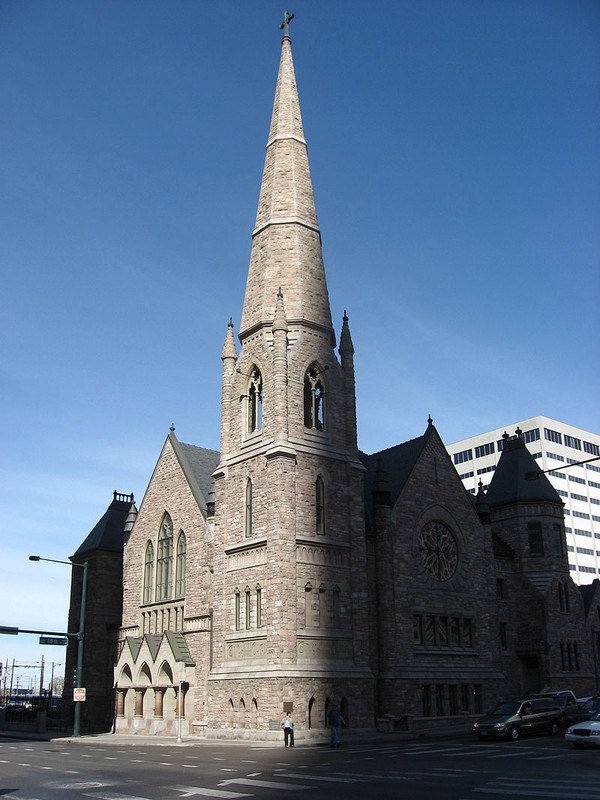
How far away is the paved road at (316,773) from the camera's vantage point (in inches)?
618

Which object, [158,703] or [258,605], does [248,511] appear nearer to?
[258,605]

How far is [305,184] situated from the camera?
4653 centimetres

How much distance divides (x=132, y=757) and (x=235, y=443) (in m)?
18.2

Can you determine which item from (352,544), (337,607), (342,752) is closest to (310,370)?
(352,544)

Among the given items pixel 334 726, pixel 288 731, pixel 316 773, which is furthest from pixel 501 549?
pixel 316 773

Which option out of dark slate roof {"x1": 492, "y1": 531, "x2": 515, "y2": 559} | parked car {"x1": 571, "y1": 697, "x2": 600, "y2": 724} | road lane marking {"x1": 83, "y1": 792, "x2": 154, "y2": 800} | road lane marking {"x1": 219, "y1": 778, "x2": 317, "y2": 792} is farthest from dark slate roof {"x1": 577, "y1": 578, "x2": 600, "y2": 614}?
road lane marking {"x1": 83, "y1": 792, "x2": 154, "y2": 800}

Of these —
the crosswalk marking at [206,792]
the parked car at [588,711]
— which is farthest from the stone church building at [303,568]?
the crosswalk marking at [206,792]

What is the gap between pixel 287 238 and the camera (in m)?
44.6

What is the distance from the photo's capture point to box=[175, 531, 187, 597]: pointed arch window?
4422cm

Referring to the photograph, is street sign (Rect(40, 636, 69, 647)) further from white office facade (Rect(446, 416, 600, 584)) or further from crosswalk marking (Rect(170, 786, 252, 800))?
white office facade (Rect(446, 416, 600, 584))

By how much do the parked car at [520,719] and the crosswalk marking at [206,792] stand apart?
1733 cm

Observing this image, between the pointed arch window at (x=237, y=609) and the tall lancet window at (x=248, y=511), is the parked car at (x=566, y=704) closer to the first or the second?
the pointed arch window at (x=237, y=609)

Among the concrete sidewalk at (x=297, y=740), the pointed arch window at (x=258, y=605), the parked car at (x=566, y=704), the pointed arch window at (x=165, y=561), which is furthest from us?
the pointed arch window at (x=165, y=561)

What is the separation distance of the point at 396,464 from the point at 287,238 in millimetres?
14715
